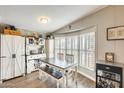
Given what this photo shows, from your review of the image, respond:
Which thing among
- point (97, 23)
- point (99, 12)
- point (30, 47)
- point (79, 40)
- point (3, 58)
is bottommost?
point (3, 58)

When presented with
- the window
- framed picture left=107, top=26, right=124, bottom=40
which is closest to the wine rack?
framed picture left=107, top=26, right=124, bottom=40

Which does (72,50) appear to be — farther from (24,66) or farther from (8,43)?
(8,43)

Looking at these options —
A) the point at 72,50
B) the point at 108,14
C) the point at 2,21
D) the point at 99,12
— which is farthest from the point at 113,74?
the point at 2,21

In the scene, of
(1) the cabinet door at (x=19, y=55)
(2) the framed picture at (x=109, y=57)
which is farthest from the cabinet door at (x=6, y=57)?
(2) the framed picture at (x=109, y=57)

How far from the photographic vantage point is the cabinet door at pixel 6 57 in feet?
11.0

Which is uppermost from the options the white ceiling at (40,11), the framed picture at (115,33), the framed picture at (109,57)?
the white ceiling at (40,11)

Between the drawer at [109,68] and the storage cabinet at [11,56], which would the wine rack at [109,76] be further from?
the storage cabinet at [11,56]

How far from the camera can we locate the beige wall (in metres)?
2.49

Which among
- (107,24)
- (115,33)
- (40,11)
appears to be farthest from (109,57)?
(40,11)

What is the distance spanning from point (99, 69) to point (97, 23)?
1.36 meters

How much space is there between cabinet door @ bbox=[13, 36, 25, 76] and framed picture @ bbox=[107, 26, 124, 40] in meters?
2.91

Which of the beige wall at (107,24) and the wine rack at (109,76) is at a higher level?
the beige wall at (107,24)

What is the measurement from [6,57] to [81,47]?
2.76m

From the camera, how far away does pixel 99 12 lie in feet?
10.1
